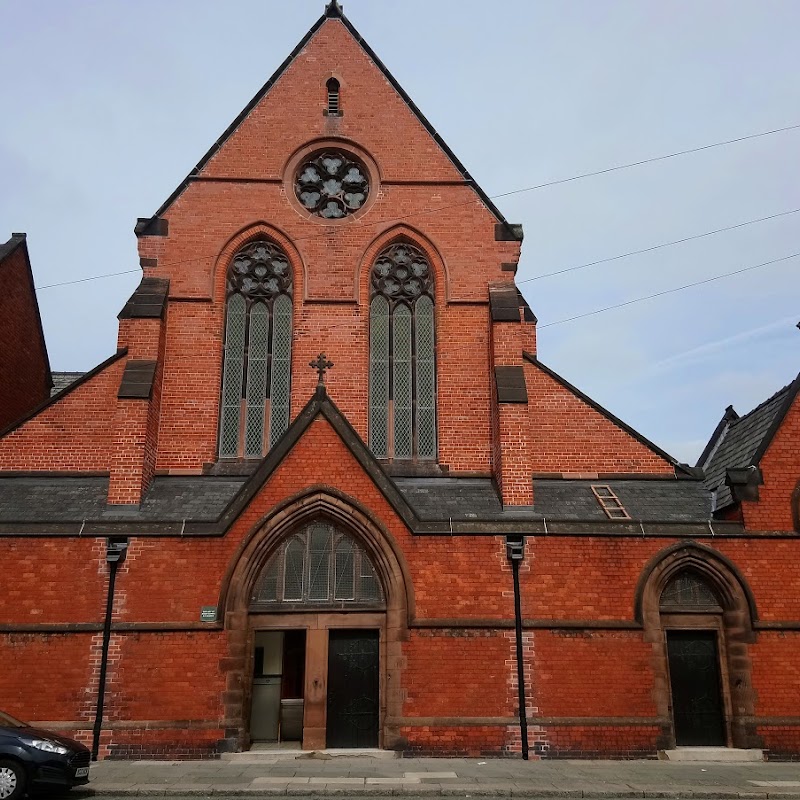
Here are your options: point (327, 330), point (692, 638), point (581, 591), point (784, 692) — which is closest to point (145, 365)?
point (327, 330)

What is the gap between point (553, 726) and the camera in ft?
43.9

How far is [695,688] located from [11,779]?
10769mm

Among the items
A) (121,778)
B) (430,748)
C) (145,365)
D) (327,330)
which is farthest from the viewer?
(327,330)

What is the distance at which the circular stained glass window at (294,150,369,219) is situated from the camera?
18.1 metres

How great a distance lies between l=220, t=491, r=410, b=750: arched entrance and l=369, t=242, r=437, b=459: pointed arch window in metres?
2.81

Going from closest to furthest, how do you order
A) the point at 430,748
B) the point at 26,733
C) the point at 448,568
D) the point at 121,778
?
the point at 26,733 < the point at 121,778 < the point at 430,748 < the point at 448,568

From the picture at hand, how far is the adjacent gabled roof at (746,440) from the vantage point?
1491 centimetres

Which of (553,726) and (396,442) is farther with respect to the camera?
(396,442)

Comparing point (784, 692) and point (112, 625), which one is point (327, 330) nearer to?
point (112, 625)

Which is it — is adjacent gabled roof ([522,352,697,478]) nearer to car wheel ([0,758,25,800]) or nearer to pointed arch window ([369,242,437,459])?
pointed arch window ([369,242,437,459])

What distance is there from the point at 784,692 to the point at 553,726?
3.99 m

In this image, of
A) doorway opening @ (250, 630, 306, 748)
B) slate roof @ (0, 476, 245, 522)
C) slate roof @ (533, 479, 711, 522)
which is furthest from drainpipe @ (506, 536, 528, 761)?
slate roof @ (0, 476, 245, 522)

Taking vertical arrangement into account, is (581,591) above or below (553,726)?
above

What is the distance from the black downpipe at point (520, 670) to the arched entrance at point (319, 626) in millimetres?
1911
